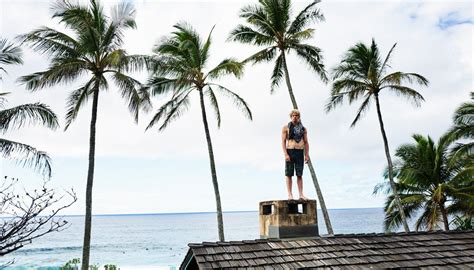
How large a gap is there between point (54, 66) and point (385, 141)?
13944mm

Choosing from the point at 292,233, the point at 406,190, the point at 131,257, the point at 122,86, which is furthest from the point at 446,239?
the point at 131,257

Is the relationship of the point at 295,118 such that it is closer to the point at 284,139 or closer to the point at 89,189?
the point at 284,139

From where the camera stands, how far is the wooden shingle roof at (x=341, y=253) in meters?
7.90

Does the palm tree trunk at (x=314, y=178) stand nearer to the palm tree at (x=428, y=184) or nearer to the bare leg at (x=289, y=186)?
the palm tree at (x=428, y=184)

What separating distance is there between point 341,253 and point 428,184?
16266mm

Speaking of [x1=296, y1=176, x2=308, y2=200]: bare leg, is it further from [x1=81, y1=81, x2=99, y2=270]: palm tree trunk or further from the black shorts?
[x1=81, y1=81, x2=99, y2=270]: palm tree trunk

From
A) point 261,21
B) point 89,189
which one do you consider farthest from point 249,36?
point 89,189

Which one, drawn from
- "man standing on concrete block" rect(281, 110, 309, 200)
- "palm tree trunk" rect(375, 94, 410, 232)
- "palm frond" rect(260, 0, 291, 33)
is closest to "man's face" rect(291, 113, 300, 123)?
"man standing on concrete block" rect(281, 110, 309, 200)

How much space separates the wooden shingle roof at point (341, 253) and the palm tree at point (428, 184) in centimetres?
1299

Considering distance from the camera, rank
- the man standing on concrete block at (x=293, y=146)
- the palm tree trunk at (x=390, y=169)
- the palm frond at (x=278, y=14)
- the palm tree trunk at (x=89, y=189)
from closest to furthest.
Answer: the man standing on concrete block at (x=293, y=146), the palm tree trunk at (x=89, y=189), the palm frond at (x=278, y=14), the palm tree trunk at (x=390, y=169)

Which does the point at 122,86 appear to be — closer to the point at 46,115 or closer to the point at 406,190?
the point at 46,115

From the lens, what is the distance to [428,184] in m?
23.0

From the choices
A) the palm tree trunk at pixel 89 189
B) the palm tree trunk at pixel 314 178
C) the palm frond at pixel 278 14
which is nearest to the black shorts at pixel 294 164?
the palm tree trunk at pixel 89 189

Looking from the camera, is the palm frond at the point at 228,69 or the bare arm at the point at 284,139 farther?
the palm frond at the point at 228,69
